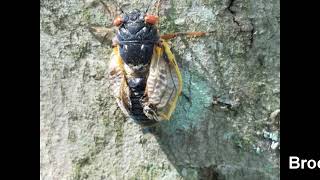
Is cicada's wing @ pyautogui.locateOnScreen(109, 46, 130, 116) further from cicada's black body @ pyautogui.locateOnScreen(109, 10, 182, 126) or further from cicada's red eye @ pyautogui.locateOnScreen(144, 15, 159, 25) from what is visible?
cicada's red eye @ pyautogui.locateOnScreen(144, 15, 159, 25)

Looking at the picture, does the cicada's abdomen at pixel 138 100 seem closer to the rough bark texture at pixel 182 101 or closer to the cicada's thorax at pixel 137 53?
the cicada's thorax at pixel 137 53

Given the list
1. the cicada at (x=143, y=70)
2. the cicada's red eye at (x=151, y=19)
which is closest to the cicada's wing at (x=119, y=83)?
the cicada at (x=143, y=70)

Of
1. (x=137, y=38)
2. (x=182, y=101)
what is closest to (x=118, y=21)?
(x=137, y=38)

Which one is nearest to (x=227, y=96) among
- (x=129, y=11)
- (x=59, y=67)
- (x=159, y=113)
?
(x=159, y=113)

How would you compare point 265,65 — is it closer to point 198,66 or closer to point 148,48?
point 198,66

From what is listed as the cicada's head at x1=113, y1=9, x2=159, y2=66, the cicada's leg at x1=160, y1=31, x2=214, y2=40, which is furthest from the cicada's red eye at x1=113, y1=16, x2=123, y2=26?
the cicada's leg at x1=160, y1=31, x2=214, y2=40

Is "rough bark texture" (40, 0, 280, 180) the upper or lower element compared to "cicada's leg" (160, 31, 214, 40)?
lower

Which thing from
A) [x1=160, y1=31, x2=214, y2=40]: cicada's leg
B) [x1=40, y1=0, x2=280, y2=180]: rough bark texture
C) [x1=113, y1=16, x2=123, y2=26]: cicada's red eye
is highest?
[x1=113, y1=16, x2=123, y2=26]: cicada's red eye
